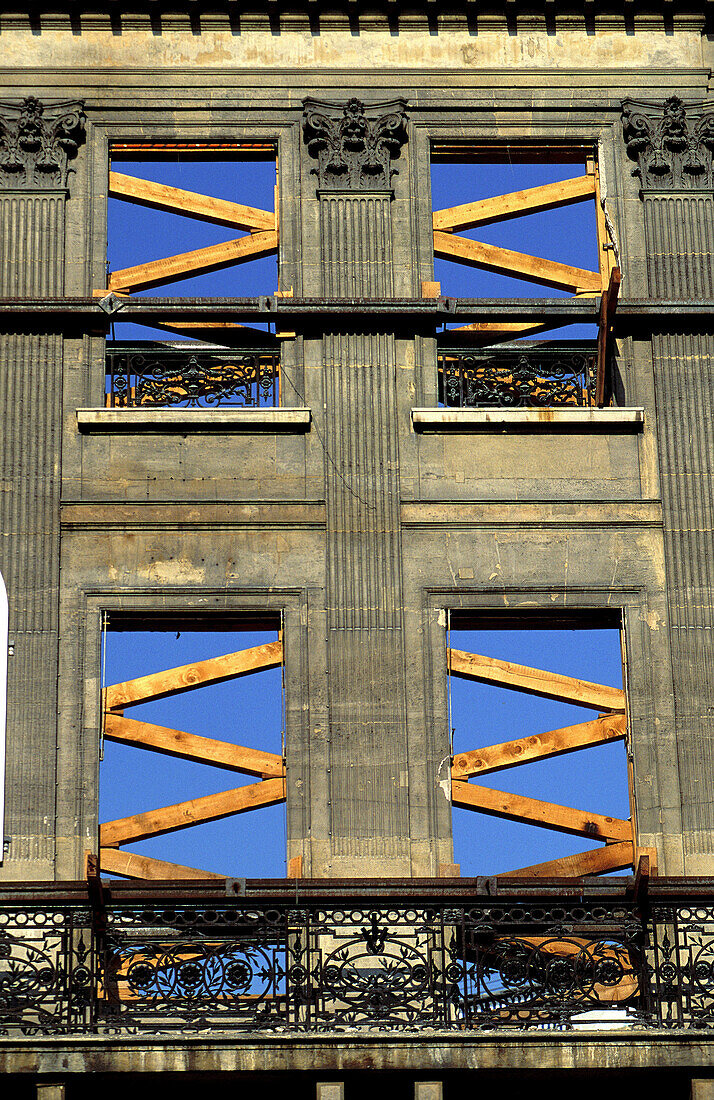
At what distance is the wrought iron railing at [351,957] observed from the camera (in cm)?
1823

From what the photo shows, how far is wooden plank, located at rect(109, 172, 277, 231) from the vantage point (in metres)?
22.6

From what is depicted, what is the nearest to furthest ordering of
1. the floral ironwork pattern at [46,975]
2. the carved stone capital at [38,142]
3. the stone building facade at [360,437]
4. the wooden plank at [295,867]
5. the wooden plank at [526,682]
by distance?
the floral ironwork pattern at [46,975]
the wooden plank at [295,867]
the stone building facade at [360,437]
the wooden plank at [526,682]
the carved stone capital at [38,142]

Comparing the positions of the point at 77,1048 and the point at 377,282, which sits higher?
the point at 377,282

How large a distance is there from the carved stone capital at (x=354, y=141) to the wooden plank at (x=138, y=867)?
6683 millimetres

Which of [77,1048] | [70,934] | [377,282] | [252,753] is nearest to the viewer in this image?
[77,1048]

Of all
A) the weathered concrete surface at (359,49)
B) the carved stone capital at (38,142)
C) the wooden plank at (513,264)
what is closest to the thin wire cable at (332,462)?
the wooden plank at (513,264)

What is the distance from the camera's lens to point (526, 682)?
20.8m

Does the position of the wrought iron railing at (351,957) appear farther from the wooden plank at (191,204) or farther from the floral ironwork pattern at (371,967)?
the wooden plank at (191,204)

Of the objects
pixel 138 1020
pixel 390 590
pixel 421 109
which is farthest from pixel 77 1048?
pixel 421 109

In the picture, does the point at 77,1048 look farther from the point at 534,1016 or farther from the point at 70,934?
the point at 534,1016

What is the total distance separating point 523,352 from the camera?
72.5 feet

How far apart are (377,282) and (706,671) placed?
4.79m

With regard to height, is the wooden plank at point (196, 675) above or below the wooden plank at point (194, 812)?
above

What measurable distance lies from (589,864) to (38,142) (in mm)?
8599
